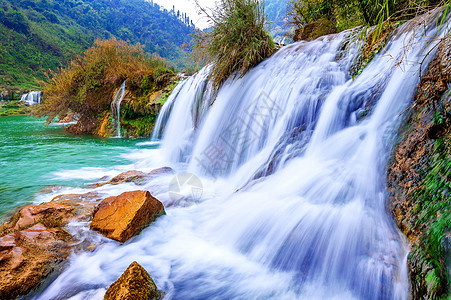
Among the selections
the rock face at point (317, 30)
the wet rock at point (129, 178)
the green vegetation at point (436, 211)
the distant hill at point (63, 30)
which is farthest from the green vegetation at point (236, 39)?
the distant hill at point (63, 30)

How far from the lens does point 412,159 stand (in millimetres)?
1657

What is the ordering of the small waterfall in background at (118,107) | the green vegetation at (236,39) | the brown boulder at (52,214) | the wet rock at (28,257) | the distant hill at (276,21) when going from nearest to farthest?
the wet rock at (28,257) → the brown boulder at (52,214) → the green vegetation at (236,39) → the distant hill at (276,21) → the small waterfall in background at (118,107)

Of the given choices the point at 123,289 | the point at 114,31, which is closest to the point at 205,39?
the point at 123,289

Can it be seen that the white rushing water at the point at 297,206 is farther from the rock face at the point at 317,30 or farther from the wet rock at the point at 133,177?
the rock face at the point at 317,30

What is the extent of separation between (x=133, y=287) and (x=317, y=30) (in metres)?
7.16

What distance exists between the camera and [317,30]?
20.5 ft

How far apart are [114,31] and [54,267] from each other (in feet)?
295

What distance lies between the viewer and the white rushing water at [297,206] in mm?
1579

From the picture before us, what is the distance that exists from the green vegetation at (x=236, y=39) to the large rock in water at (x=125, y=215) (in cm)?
346

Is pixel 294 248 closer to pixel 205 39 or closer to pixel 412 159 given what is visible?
pixel 412 159

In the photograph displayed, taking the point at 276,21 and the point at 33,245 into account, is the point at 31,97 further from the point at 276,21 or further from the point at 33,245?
the point at 33,245

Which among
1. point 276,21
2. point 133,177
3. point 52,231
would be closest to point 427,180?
point 52,231

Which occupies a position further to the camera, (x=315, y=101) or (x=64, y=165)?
(x=64, y=165)

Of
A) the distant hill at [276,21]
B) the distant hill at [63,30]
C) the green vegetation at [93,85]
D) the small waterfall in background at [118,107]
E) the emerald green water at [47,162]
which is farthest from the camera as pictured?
the distant hill at [63,30]
